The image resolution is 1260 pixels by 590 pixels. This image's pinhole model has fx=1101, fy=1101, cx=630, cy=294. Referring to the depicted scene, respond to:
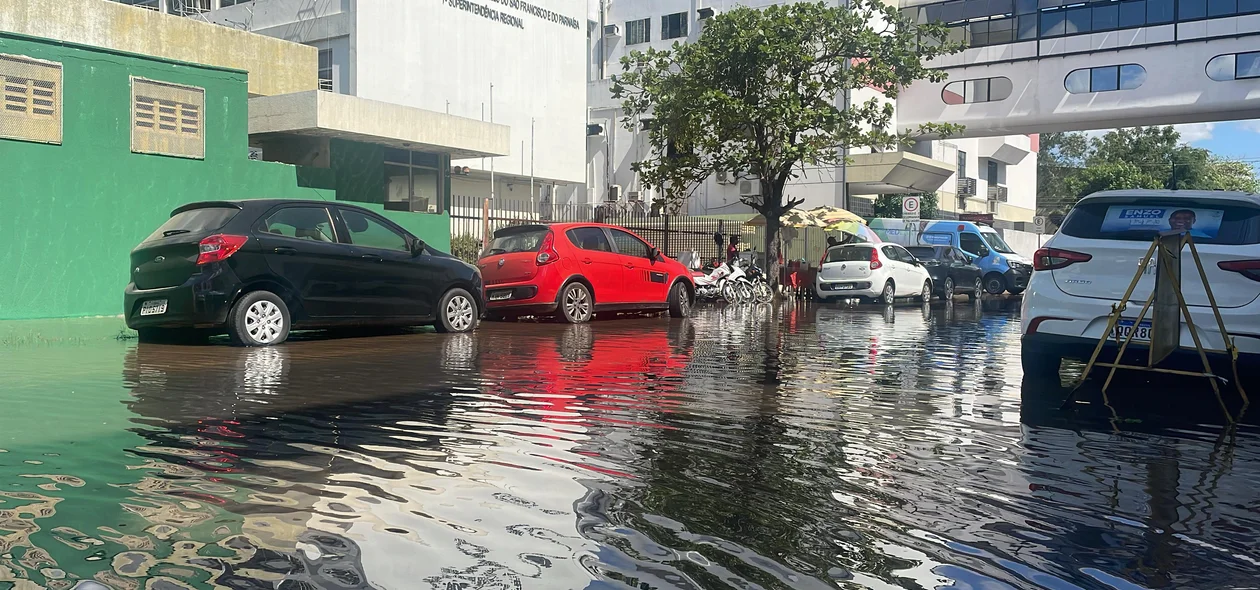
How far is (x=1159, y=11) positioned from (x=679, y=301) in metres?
28.4

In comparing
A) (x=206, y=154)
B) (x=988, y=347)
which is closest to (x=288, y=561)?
(x=988, y=347)

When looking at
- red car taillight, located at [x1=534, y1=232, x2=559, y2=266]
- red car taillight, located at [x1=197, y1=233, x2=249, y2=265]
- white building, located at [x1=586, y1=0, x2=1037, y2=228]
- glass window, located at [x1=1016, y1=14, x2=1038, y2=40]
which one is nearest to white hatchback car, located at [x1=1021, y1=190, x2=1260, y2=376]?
red car taillight, located at [x1=197, y1=233, x2=249, y2=265]

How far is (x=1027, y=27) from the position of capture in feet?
138

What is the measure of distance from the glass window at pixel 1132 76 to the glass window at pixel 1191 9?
2149 millimetres

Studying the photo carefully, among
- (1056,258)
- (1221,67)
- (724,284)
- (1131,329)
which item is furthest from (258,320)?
(1221,67)

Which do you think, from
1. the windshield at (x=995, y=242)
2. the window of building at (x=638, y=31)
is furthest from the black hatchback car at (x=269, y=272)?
the window of building at (x=638, y=31)

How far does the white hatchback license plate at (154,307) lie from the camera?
11.9 m

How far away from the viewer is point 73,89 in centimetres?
1620

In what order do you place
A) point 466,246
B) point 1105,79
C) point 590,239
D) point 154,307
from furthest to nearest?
point 1105,79, point 466,246, point 590,239, point 154,307

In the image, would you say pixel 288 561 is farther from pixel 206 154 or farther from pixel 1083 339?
pixel 206 154

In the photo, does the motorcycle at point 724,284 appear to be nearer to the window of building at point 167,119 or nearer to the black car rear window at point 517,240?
the black car rear window at point 517,240

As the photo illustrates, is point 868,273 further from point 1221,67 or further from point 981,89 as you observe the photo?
point 981,89

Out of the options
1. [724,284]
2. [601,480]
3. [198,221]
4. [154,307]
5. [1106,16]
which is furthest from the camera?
[1106,16]

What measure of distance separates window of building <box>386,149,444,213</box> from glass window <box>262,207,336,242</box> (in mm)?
14320
